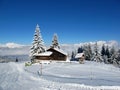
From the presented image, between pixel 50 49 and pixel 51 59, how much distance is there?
403 cm

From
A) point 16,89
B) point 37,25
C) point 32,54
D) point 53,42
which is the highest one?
point 37,25

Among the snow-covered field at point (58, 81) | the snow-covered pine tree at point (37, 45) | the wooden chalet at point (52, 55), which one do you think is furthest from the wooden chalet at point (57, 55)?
the snow-covered field at point (58, 81)

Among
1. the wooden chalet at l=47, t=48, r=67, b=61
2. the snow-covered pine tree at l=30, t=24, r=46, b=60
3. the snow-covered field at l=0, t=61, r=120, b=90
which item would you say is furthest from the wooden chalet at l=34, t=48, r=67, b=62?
the snow-covered field at l=0, t=61, r=120, b=90

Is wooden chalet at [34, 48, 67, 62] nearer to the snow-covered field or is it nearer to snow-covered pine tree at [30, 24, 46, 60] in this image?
snow-covered pine tree at [30, 24, 46, 60]

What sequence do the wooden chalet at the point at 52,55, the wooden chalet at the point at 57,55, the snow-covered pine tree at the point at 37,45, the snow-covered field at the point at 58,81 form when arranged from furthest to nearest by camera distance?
the wooden chalet at the point at 57,55
the snow-covered pine tree at the point at 37,45
the wooden chalet at the point at 52,55
the snow-covered field at the point at 58,81

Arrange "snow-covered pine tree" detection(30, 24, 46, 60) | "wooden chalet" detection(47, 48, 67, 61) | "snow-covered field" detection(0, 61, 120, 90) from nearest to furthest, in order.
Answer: "snow-covered field" detection(0, 61, 120, 90)
"snow-covered pine tree" detection(30, 24, 46, 60)
"wooden chalet" detection(47, 48, 67, 61)

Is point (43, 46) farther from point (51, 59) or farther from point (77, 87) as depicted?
point (77, 87)

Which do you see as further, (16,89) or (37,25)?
(37,25)

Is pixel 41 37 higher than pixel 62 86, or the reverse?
pixel 41 37

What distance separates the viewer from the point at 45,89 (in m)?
23.9

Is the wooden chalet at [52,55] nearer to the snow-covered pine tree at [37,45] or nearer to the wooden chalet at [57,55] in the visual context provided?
the wooden chalet at [57,55]

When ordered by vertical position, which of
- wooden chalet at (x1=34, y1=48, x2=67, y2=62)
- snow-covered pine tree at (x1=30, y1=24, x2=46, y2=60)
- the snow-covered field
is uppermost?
snow-covered pine tree at (x1=30, y1=24, x2=46, y2=60)

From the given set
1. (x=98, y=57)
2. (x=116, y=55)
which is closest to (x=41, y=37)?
(x=98, y=57)

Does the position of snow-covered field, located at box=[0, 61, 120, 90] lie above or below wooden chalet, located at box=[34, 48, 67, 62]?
below
